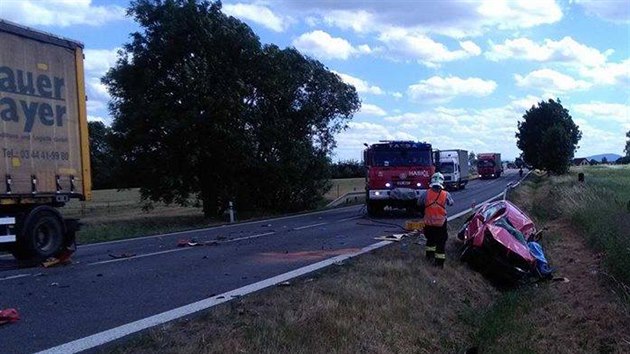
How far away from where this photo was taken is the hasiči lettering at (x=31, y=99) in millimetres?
10828

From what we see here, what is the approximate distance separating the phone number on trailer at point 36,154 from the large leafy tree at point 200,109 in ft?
47.6

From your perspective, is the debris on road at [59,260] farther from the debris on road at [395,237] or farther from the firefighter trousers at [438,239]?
the debris on road at [395,237]

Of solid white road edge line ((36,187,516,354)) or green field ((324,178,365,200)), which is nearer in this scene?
solid white road edge line ((36,187,516,354))

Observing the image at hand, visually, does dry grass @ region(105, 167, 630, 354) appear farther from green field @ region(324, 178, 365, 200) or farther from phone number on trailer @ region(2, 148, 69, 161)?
green field @ region(324, 178, 365, 200)

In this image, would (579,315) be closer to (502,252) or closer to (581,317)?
(581,317)

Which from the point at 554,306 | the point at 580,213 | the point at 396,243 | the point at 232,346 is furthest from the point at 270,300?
the point at 580,213

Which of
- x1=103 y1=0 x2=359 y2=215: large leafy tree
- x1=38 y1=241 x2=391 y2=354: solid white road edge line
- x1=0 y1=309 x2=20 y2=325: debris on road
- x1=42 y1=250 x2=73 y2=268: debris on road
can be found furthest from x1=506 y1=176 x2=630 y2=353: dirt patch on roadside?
x1=103 y1=0 x2=359 y2=215: large leafy tree

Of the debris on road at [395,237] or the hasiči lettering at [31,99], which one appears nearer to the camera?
the hasiči lettering at [31,99]

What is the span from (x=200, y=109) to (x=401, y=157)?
972 cm

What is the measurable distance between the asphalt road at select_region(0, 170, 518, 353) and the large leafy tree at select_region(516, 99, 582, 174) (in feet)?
186

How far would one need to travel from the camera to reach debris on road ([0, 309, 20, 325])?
636 cm

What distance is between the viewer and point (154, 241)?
15414 millimetres

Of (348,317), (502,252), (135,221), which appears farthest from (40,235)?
(135,221)

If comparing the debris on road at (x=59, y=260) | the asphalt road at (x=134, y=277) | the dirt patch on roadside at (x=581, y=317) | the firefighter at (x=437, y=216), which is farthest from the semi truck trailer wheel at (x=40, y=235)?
the dirt patch on roadside at (x=581, y=317)
